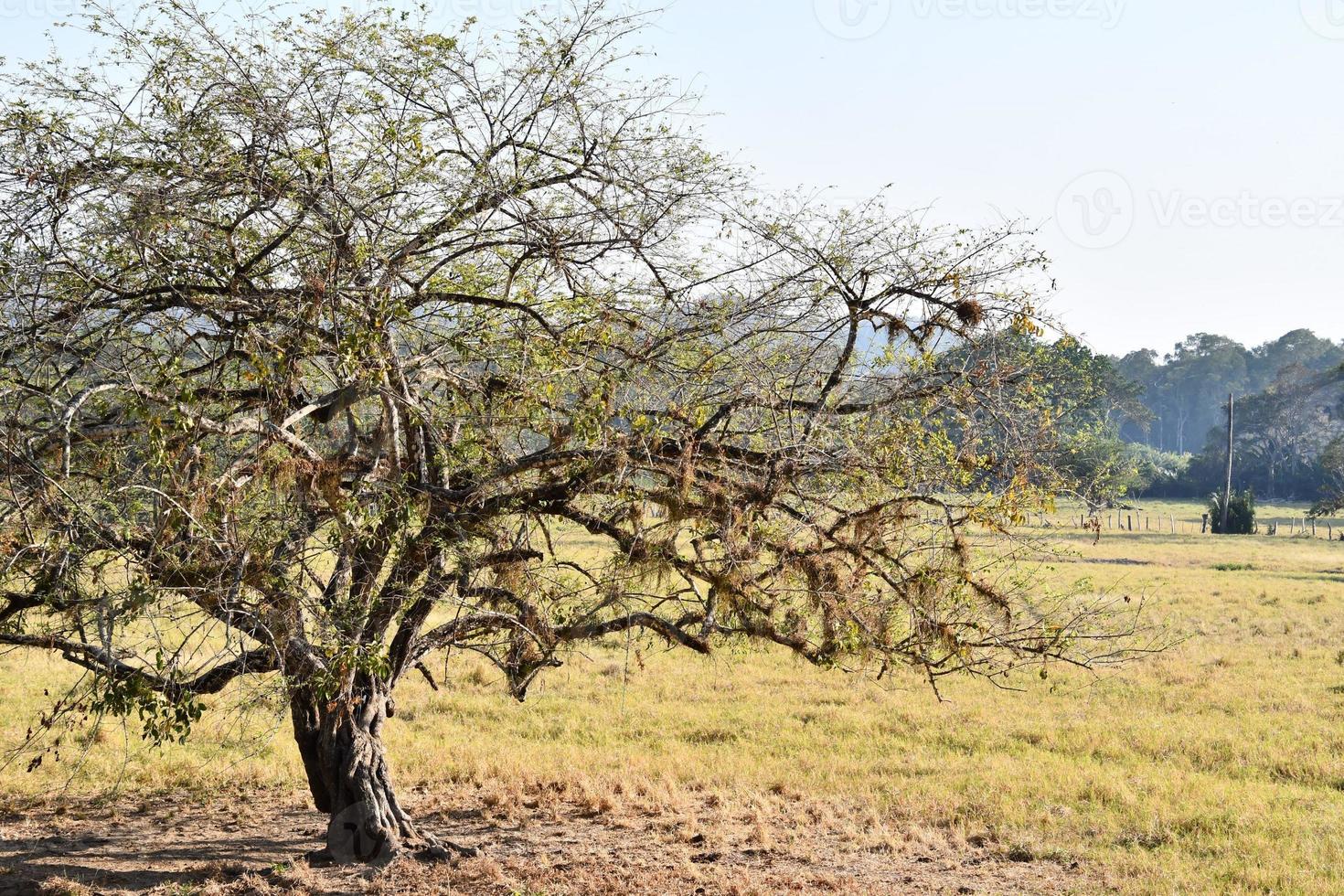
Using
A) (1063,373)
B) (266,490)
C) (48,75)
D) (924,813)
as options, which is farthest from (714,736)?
(48,75)

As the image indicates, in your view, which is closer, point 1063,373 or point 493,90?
point 493,90

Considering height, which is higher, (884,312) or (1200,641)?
(884,312)

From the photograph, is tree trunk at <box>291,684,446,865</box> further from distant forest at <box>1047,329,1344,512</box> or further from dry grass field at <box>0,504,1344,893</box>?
distant forest at <box>1047,329,1344,512</box>

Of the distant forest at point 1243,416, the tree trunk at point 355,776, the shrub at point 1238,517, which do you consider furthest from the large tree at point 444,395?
the shrub at point 1238,517

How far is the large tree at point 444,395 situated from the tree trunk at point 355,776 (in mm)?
33

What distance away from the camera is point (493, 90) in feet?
24.3

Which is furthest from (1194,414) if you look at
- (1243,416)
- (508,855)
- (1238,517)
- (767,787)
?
(508,855)

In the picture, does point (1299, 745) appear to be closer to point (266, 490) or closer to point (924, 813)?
point (924, 813)

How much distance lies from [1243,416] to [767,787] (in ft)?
266

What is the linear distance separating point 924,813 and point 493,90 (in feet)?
25.8

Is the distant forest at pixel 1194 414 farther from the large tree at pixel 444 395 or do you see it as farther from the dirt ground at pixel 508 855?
the dirt ground at pixel 508 855

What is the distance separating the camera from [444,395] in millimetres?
8703

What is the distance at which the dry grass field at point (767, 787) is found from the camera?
9.06 metres

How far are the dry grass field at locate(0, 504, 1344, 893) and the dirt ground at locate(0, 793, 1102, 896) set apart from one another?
34 mm
